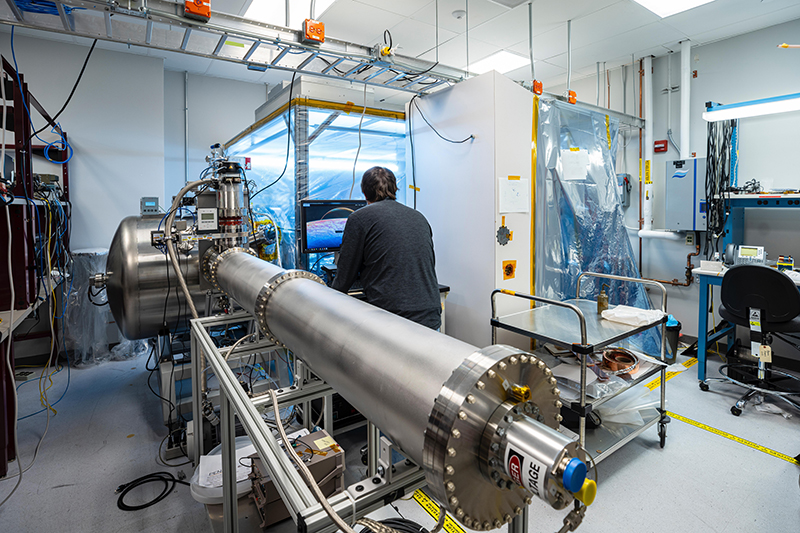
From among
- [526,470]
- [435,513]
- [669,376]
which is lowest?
[435,513]

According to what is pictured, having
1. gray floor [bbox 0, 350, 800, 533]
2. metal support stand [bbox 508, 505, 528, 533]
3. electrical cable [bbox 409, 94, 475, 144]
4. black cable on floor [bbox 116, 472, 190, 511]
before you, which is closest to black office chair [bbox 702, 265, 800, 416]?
gray floor [bbox 0, 350, 800, 533]

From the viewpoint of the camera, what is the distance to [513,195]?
2.53m

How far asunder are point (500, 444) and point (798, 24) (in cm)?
454

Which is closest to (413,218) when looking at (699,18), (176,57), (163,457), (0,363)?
(163,457)

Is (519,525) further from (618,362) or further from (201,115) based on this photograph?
(201,115)

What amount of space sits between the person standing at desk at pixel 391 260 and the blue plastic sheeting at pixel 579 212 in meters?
1.18

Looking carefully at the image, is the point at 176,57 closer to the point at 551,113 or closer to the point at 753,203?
the point at 551,113

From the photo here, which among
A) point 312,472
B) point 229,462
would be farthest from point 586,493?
point 312,472

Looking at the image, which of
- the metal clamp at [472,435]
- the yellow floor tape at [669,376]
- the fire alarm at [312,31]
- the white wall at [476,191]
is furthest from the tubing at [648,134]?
the metal clamp at [472,435]

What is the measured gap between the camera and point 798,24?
10.6ft

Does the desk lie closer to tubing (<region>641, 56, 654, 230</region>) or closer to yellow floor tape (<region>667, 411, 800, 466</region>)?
yellow floor tape (<region>667, 411, 800, 466</region>)

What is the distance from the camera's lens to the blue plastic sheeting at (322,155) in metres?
2.71

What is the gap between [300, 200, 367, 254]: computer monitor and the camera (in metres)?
2.50

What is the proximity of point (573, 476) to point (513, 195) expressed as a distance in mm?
2227
